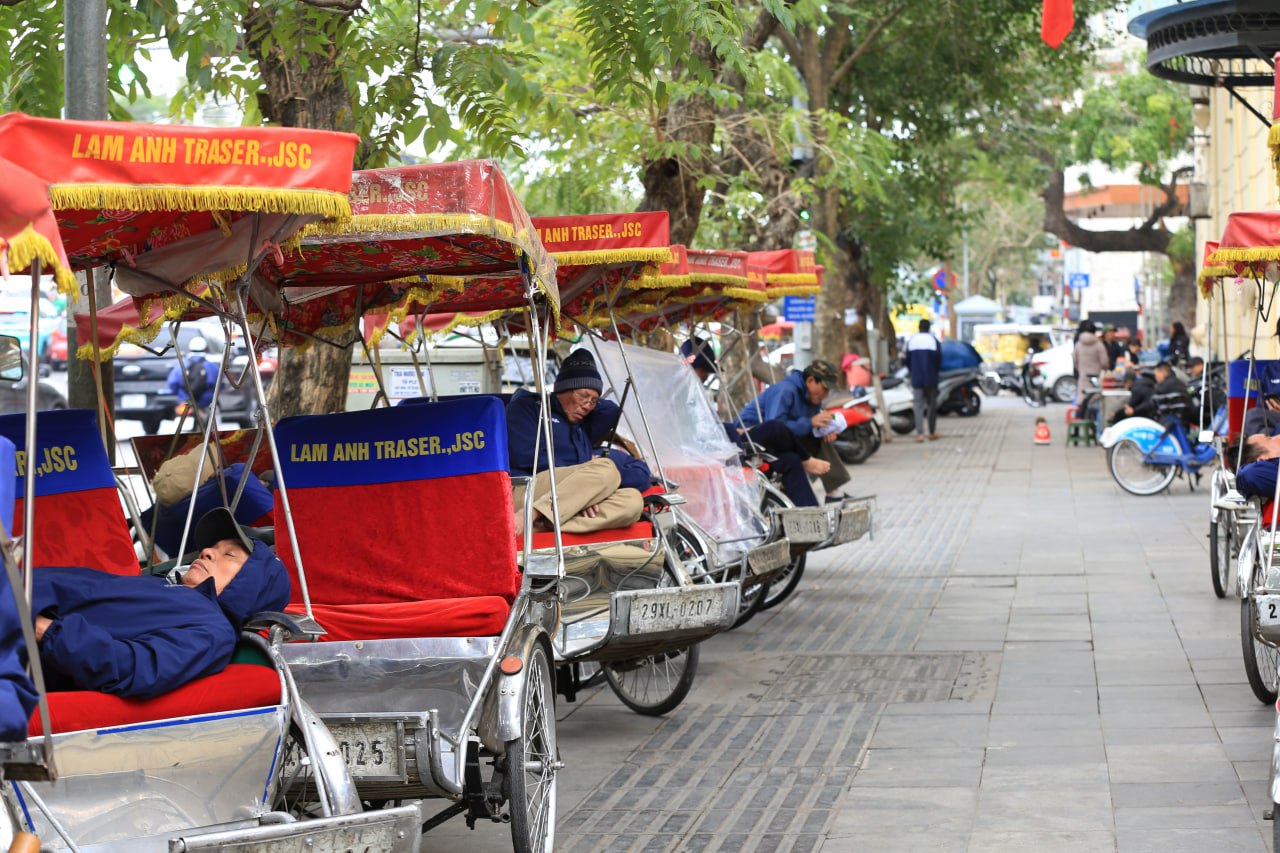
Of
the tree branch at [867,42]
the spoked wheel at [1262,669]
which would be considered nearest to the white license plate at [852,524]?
the spoked wheel at [1262,669]

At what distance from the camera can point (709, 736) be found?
25.6 feet

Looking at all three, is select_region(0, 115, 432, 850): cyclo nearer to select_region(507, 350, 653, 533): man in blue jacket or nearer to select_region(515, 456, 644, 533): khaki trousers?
select_region(507, 350, 653, 533): man in blue jacket

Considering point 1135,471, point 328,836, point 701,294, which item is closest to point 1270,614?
point 328,836

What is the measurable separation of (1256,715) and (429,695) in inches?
162

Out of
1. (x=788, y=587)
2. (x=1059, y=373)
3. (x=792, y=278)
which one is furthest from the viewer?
(x=1059, y=373)

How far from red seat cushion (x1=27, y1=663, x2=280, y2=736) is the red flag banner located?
30.6 ft

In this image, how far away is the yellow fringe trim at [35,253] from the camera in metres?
3.47

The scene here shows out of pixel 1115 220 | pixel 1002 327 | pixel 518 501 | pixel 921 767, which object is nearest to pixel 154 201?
pixel 518 501

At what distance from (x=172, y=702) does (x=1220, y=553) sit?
852 cm

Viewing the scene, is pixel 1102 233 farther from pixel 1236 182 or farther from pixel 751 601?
pixel 751 601

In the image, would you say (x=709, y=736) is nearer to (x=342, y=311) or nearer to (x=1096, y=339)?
(x=342, y=311)

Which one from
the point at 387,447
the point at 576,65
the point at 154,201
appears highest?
the point at 576,65

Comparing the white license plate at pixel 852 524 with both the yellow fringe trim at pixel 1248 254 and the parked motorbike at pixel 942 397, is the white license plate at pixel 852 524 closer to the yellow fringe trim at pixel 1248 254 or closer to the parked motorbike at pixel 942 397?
the yellow fringe trim at pixel 1248 254

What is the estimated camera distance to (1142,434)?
59.5 ft
